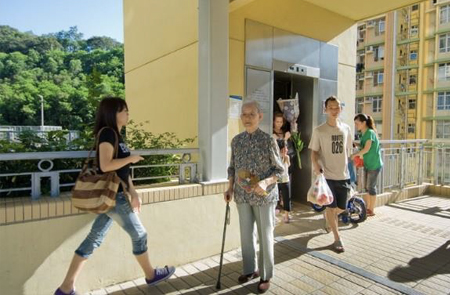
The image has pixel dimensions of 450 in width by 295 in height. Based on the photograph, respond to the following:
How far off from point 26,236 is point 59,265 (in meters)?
0.38

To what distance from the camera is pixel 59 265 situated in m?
2.66

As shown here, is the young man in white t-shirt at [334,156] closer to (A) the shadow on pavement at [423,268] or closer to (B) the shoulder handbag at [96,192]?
(A) the shadow on pavement at [423,268]

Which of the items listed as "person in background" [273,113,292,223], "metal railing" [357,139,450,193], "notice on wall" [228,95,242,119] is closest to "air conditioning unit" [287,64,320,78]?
"person in background" [273,113,292,223]

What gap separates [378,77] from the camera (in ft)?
133

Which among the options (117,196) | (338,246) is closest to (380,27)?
(338,246)

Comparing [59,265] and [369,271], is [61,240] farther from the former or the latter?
[369,271]

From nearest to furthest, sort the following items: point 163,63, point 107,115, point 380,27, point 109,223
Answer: point 107,115
point 109,223
point 163,63
point 380,27

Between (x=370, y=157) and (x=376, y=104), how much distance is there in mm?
39674

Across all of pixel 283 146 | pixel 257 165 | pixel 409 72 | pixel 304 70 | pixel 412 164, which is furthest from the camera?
pixel 409 72

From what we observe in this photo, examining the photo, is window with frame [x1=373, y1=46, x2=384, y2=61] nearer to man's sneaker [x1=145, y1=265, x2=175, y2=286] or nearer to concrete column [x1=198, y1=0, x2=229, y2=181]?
concrete column [x1=198, y1=0, x2=229, y2=181]

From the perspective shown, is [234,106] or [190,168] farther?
[234,106]

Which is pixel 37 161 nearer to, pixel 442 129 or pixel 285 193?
pixel 285 193

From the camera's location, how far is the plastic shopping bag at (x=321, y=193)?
11.2 feet

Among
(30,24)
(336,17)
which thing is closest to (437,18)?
(336,17)
